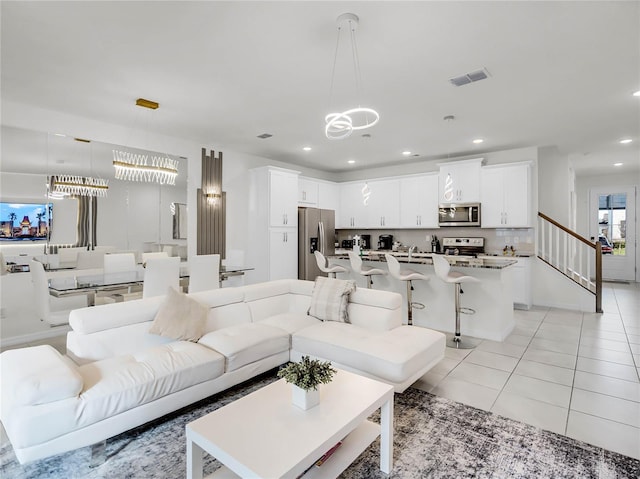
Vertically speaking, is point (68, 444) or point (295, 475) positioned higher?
point (295, 475)

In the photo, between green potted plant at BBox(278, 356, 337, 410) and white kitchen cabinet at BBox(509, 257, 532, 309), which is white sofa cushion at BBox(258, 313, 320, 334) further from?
white kitchen cabinet at BBox(509, 257, 532, 309)

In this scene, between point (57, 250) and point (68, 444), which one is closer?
point (68, 444)

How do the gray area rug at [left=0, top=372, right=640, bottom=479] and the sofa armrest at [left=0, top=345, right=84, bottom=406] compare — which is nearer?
the sofa armrest at [left=0, top=345, right=84, bottom=406]

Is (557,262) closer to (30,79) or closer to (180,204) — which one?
(180,204)

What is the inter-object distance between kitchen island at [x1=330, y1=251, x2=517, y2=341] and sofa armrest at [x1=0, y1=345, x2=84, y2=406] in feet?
12.1

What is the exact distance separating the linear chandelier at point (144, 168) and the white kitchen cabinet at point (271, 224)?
158 centimetres

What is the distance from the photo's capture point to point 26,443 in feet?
5.51

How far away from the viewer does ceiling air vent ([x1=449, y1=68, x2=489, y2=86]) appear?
10.4 feet

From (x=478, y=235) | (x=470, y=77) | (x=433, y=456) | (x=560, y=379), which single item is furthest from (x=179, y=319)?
(x=478, y=235)

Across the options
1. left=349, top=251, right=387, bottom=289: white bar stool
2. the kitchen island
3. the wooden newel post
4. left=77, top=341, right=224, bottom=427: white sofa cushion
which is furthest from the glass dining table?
the wooden newel post

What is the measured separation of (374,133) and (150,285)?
12.2ft

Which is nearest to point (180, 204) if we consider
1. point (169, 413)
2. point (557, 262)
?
point (169, 413)

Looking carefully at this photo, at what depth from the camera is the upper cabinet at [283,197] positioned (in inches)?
247

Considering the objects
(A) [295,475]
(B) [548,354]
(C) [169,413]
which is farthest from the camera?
(B) [548,354]
